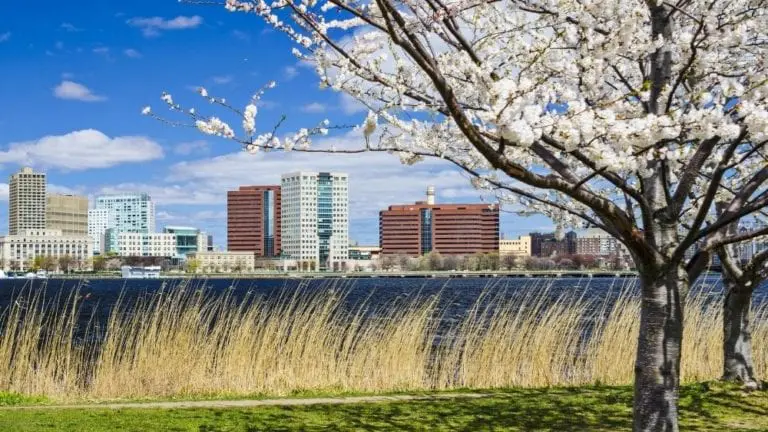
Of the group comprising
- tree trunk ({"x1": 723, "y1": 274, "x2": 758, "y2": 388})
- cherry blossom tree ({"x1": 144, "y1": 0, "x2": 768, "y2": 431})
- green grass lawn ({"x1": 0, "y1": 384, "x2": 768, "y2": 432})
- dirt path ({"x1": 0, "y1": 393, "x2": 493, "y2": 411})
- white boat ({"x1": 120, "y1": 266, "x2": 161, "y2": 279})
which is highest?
cherry blossom tree ({"x1": 144, "y1": 0, "x2": 768, "y2": 431})

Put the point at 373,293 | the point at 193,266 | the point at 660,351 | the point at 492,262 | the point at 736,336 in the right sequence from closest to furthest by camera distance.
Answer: the point at 660,351
the point at 736,336
the point at 373,293
the point at 492,262
the point at 193,266

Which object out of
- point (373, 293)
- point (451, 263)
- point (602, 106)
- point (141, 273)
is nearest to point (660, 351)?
point (602, 106)

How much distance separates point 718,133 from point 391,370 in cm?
830

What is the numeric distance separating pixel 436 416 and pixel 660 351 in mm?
3487

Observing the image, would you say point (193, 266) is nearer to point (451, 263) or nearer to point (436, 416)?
point (451, 263)

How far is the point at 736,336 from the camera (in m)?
9.91

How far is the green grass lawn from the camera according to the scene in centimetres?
821

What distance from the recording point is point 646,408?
6047mm

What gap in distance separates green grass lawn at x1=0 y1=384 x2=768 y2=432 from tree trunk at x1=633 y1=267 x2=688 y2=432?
2.11 meters

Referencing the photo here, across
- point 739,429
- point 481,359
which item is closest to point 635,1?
point 739,429

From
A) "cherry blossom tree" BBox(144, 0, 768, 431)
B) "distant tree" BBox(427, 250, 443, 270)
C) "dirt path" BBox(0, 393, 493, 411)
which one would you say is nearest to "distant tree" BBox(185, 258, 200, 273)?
"distant tree" BBox(427, 250, 443, 270)

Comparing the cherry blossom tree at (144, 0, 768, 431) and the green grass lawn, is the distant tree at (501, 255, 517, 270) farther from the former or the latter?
the cherry blossom tree at (144, 0, 768, 431)

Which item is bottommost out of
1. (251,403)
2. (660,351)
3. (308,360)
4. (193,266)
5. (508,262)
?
(251,403)

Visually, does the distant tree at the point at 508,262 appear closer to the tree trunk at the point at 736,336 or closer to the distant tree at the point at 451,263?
the distant tree at the point at 451,263
